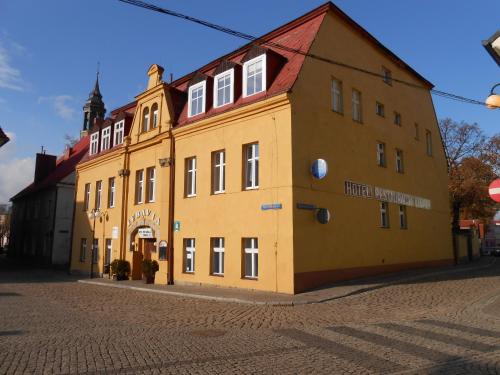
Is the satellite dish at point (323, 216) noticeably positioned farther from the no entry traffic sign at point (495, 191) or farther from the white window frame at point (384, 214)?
the no entry traffic sign at point (495, 191)

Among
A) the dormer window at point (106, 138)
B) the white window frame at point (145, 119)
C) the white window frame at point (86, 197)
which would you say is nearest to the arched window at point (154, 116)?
the white window frame at point (145, 119)

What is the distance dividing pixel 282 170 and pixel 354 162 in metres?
4.59

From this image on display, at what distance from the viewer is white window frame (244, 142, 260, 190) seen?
16370 mm

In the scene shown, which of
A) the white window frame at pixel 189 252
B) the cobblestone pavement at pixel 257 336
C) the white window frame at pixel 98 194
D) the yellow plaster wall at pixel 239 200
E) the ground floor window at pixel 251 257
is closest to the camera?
the cobblestone pavement at pixel 257 336

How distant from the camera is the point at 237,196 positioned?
16578 mm

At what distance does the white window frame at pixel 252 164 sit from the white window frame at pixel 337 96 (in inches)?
157

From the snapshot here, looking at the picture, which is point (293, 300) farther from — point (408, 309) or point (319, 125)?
point (319, 125)

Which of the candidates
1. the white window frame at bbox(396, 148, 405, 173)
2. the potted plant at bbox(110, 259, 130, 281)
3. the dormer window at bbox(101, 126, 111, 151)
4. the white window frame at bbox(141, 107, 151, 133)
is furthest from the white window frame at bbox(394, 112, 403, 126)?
the dormer window at bbox(101, 126, 111, 151)

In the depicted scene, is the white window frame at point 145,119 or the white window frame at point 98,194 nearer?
the white window frame at point 145,119

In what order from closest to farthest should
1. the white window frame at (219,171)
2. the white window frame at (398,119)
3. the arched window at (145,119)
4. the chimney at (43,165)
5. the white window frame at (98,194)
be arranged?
the white window frame at (219,171)
the white window frame at (398,119)
the arched window at (145,119)
the white window frame at (98,194)
the chimney at (43,165)

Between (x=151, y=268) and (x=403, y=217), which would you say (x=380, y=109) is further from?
(x=151, y=268)

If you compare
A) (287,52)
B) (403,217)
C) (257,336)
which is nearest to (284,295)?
(257,336)

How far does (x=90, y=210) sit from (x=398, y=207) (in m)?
18.6

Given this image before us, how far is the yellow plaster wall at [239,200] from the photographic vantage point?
14858 mm
